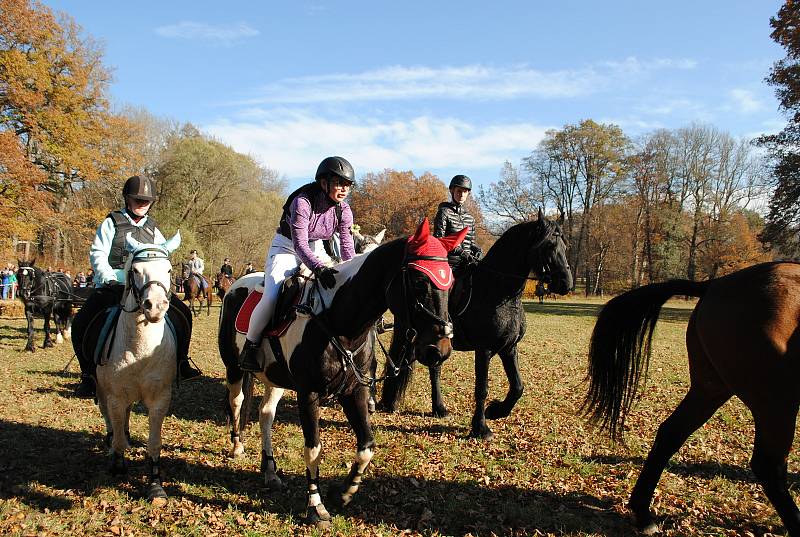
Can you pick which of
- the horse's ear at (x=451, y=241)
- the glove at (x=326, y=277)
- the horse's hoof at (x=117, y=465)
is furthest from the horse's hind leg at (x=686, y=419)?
the horse's hoof at (x=117, y=465)

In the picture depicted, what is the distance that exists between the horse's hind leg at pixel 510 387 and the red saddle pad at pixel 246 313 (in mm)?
3140

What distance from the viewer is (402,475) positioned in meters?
5.29

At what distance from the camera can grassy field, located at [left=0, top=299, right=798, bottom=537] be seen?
4.25 m

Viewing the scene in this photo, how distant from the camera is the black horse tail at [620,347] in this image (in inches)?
177

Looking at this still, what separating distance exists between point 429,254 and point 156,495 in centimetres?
338

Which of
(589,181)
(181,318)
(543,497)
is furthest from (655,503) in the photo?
(589,181)

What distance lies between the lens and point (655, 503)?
4660mm

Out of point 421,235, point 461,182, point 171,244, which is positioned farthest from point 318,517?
point 461,182

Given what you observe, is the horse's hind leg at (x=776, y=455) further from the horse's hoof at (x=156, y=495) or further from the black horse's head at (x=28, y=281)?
the black horse's head at (x=28, y=281)

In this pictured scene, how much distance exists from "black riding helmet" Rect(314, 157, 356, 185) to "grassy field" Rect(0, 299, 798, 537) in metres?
3.02

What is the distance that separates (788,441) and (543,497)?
212cm

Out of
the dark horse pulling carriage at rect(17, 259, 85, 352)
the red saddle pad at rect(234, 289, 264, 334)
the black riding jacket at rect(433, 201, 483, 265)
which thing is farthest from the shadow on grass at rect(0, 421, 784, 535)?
the dark horse pulling carriage at rect(17, 259, 85, 352)

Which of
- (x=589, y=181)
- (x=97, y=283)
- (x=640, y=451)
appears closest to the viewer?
(x=97, y=283)

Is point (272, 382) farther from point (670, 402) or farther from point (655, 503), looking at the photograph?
point (670, 402)
